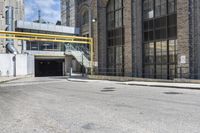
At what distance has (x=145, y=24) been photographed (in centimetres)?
2898

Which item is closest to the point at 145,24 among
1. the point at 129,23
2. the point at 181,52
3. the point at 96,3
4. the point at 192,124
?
the point at 129,23

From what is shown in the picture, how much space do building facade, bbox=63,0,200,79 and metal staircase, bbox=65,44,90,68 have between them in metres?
8.23

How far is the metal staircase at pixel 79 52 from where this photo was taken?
44456mm

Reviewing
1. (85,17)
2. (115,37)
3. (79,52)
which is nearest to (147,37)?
(115,37)

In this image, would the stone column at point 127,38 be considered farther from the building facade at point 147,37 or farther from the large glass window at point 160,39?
the large glass window at point 160,39

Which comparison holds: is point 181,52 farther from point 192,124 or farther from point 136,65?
point 192,124

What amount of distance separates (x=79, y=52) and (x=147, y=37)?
20334 millimetres

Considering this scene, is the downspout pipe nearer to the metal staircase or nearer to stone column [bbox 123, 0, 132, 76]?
the metal staircase

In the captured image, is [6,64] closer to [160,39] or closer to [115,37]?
[115,37]

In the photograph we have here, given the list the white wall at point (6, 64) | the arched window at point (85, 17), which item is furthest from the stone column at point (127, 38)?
the arched window at point (85, 17)

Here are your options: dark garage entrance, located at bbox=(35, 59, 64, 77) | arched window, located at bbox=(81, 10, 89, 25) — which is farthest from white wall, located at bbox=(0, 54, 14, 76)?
arched window, located at bbox=(81, 10, 89, 25)

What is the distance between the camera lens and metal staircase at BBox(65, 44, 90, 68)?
44.5 m

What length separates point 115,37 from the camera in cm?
3406

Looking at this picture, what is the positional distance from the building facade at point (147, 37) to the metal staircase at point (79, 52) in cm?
823
